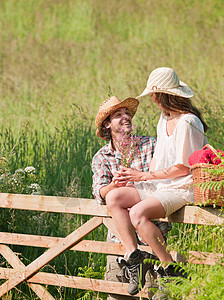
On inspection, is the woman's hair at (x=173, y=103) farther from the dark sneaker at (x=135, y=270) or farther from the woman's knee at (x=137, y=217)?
the dark sneaker at (x=135, y=270)

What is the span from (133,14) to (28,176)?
34.9 ft

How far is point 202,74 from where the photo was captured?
422 inches

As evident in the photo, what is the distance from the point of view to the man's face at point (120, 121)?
4566 mm

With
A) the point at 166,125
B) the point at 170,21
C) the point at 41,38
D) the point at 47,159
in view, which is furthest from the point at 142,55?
the point at 166,125

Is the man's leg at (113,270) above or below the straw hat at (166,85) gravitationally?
below

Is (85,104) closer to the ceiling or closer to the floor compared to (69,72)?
closer to the floor

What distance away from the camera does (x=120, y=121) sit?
15.2 ft

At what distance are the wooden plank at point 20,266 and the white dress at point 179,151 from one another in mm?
1254

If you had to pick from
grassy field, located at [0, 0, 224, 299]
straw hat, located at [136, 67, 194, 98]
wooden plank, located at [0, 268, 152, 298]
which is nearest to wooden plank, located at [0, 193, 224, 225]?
grassy field, located at [0, 0, 224, 299]

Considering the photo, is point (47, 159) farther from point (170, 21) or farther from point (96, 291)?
point (170, 21)

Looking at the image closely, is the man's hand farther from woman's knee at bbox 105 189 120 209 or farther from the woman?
woman's knee at bbox 105 189 120 209

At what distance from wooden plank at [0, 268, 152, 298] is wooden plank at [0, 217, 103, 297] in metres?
0.06

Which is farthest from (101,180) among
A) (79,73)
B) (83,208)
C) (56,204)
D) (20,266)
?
(79,73)

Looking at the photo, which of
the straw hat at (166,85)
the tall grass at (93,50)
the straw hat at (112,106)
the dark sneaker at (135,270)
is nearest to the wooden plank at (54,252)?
the dark sneaker at (135,270)
